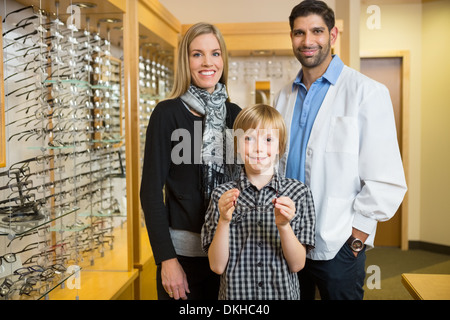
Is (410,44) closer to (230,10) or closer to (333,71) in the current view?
(230,10)

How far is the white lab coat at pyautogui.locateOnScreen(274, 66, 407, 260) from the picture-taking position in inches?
64.2

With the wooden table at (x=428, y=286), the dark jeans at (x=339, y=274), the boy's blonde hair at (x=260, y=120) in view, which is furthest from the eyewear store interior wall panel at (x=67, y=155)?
the wooden table at (x=428, y=286)

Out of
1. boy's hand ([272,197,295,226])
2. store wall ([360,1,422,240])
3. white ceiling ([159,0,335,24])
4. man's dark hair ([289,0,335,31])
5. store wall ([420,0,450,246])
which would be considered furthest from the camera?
store wall ([360,1,422,240])

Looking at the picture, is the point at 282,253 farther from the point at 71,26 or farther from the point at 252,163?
the point at 71,26

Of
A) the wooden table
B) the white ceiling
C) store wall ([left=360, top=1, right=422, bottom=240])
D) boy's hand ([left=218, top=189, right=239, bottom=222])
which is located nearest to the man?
the wooden table

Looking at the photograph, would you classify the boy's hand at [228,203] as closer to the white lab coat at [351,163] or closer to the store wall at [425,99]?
the white lab coat at [351,163]

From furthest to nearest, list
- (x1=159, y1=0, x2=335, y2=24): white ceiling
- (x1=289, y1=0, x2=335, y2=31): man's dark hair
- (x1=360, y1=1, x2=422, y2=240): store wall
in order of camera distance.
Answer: (x1=360, y1=1, x2=422, y2=240): store wall < (x1=159, y1=0, x2=335, y2=24): white ceiling < (x1=289, y1=0, x2=335, y2=31): man's dark hair

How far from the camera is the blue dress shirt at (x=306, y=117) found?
171cm

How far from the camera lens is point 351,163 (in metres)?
1.65

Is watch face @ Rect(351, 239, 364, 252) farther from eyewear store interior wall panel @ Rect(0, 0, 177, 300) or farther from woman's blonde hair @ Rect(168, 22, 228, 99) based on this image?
eyewear store interior wall panel @ Rect(0, 0, 177, 300)

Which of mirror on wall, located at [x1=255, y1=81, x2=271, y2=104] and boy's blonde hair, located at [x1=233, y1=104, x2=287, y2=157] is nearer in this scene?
boy's blonde hair, located at [x1=233, y1=104, x2=287, y2=157]

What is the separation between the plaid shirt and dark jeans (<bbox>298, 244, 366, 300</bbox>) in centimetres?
26

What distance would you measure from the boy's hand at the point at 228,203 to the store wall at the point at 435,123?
4184mm

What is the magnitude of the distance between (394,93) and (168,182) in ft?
13.8
